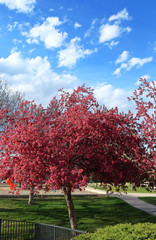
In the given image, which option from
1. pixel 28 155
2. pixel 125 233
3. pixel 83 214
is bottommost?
pixel 83 214

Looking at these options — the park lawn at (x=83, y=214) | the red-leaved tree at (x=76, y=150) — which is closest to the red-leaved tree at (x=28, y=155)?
the red-leaved tree at (x=76, y=150)

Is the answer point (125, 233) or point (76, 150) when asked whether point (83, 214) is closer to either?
point (76, 150)

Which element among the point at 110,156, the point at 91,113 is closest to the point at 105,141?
the point at 110,156

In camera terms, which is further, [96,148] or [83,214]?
[83,214]

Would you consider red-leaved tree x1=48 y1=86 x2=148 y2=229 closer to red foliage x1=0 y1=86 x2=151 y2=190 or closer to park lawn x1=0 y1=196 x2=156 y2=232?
red foliage x1=0 y1=86 x2=151 y2=190

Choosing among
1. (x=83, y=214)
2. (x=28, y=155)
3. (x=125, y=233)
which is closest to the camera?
(x=125, y=233)

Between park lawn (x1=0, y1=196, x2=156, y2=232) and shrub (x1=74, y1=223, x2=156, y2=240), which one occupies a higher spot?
shrub (x1=74, y1=223, x2=156, y2=240)

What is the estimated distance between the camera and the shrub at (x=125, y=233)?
600cm

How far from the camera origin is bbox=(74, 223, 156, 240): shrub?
6.00m

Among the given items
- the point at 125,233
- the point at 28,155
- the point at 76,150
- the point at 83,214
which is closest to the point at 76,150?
the point at 76,150

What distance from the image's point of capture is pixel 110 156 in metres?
9.86

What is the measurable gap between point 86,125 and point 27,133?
7.12 feet

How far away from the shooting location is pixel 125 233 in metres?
6.25

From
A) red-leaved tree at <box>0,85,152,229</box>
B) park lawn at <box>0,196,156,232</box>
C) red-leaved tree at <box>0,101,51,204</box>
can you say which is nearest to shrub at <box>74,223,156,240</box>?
red-leaved tree at <box>0,85,152,229</box>
